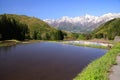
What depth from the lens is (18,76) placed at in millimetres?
31875

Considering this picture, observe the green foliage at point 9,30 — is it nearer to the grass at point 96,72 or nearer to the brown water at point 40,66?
the brown water at point 40,66

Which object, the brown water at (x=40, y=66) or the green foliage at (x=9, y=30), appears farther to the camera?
the green foliage at (x=9, y=30)

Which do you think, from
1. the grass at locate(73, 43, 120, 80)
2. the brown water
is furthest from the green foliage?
the grass at locate(73, 43, 120, 80)

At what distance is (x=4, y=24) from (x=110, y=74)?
109541 mm

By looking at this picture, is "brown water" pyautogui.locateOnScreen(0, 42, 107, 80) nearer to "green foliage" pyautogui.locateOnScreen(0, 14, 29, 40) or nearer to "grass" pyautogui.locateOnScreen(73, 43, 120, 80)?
"grass" pyautogui.locateOnScreen(73, 43, 120, 80)

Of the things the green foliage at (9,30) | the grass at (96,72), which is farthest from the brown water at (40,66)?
the green foliage at (9,30)

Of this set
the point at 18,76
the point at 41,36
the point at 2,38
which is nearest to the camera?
the point at 18,76

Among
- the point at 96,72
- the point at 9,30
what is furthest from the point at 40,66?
the point at 9,30

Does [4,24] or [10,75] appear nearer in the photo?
[10,75]

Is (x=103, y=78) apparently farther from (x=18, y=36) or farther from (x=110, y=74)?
(x=18, y=36)

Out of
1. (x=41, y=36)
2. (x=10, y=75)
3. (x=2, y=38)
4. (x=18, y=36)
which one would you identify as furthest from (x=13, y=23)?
(x=10, y=75)

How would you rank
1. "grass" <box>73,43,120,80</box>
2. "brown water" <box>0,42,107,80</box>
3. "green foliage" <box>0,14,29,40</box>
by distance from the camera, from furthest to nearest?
"green foliage" <box>0,14,29,40</box>
"brown water" <box>0,42,107,80</box>
"grass" <box>73,43,120,80</box>

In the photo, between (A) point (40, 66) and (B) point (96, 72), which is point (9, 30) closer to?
(A) point (40, 66)

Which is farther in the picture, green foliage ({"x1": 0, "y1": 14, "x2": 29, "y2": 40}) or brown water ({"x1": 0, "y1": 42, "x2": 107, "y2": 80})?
green foliage ({"x1": 0, "y1": 14, "x2": 29, "y2": 40})
